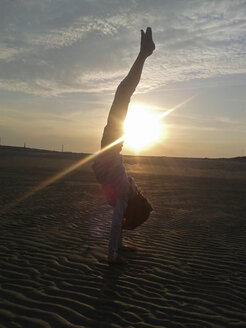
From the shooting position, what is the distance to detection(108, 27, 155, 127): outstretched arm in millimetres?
5461

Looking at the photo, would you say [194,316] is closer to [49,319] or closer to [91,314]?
[91,314]

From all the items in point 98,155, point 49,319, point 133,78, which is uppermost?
point 133,78

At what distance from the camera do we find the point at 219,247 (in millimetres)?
7609

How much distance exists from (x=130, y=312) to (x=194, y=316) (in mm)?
794

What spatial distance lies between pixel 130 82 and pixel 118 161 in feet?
4.28

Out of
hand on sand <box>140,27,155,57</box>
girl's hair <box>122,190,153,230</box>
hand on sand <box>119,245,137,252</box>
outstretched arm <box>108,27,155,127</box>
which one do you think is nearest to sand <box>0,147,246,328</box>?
hand on sand <box>119,245,137,252</box>

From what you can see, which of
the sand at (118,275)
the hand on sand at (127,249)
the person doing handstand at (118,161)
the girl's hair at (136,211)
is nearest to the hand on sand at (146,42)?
the person doing handstand at (118,161)

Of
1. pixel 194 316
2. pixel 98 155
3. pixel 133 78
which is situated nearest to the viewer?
pixel 194 316

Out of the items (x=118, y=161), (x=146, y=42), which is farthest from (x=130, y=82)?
(x=118, y=161)

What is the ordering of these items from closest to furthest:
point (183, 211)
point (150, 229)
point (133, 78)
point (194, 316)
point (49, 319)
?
1. point (49, 319)
2. point (194, 316)
3. point (133, 78)
4. point (150, 229)
5. point (183, 211)

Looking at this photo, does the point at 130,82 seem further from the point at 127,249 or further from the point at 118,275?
the point at 127,249

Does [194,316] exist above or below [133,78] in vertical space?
below

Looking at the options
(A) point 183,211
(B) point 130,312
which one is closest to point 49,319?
(B) point 130,312

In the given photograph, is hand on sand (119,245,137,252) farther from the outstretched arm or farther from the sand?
the outstretched arm
